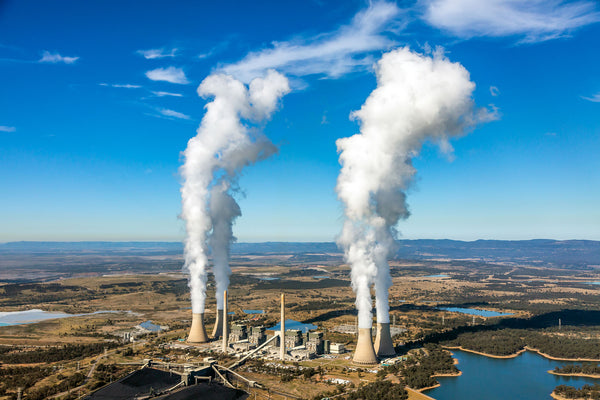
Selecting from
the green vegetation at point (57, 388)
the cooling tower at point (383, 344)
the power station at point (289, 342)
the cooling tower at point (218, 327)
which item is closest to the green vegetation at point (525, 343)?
the cooling tower at point (383, 344)

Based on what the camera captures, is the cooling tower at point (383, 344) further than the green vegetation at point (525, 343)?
No

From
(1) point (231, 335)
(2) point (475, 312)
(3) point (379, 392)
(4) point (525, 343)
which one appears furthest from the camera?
(2) point (475, 312)

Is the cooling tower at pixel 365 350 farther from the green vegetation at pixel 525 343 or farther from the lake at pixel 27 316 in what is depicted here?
the lake at pixel 27 316

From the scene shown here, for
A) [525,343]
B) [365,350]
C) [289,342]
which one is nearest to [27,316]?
[289,342]

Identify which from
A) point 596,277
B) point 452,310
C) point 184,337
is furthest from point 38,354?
point 596,277

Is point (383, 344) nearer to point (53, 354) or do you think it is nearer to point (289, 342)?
point (289, 342)
